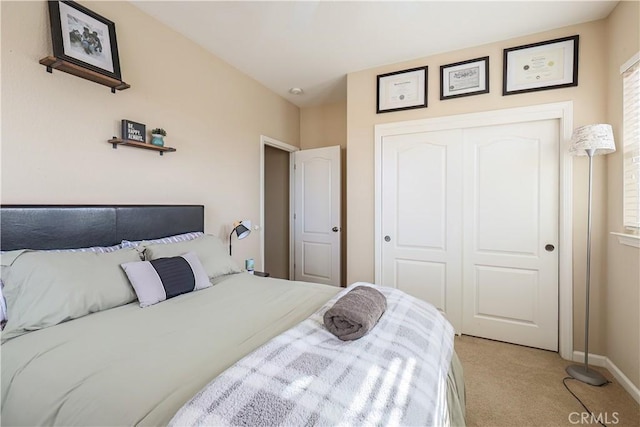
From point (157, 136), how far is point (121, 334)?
5.17ft

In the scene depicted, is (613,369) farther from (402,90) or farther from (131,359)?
(131,359)

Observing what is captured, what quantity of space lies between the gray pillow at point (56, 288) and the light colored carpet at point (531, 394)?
2.14 metres

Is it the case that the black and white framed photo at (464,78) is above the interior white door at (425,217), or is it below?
above

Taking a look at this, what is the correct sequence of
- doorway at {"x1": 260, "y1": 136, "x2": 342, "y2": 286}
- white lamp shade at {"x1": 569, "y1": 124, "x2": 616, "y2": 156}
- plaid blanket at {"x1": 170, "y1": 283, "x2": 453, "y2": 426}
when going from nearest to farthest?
1. plaid blanket at {"x1": 170, "y1": 283, "x2": 453, "y2": 426}
2. white lamp shade at {"x1": 569, "y1": 124, "x2": 616, "y2": 156}
3. doorway at {"x1": 260, "y1": 136, "x2": 342, "y2": 286}

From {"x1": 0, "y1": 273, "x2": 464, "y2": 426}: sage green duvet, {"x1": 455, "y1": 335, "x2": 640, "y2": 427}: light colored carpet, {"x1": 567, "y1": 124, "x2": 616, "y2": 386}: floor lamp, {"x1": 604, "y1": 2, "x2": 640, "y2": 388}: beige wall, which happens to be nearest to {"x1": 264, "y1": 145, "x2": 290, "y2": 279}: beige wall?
{"x1": 455, "y1": 335, "x2": 640, "y2": 427}: light colored carpet

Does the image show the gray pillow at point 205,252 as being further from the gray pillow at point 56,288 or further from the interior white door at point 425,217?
the interior white door at point 425,217

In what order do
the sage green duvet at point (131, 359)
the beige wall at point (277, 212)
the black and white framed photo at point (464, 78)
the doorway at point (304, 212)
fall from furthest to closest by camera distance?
the beige wall at point (277, 212)
the doorway at point (304, 212)
the black and white framed photo at point (464, 78)
the sage green duvet at point (131, 359)

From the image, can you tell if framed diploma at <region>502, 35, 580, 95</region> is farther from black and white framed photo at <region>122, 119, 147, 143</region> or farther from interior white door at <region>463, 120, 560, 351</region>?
black and white framed photo at <region>122, 119, 147, 143</region>

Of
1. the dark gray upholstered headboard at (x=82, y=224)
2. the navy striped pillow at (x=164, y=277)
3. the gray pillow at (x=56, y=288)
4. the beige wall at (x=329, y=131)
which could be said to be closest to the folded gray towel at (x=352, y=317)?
the navy striped pillow at (x=164, y=277)

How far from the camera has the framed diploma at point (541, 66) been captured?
2.38 metres

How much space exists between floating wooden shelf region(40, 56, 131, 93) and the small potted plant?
1.16 feet

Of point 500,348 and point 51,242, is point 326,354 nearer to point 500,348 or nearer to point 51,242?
point 51,242

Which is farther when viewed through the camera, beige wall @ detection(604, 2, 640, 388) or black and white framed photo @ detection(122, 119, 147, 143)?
black and white framed photo @ detection(122, 119, 147, 143)

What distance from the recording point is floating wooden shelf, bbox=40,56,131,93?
1666mm
